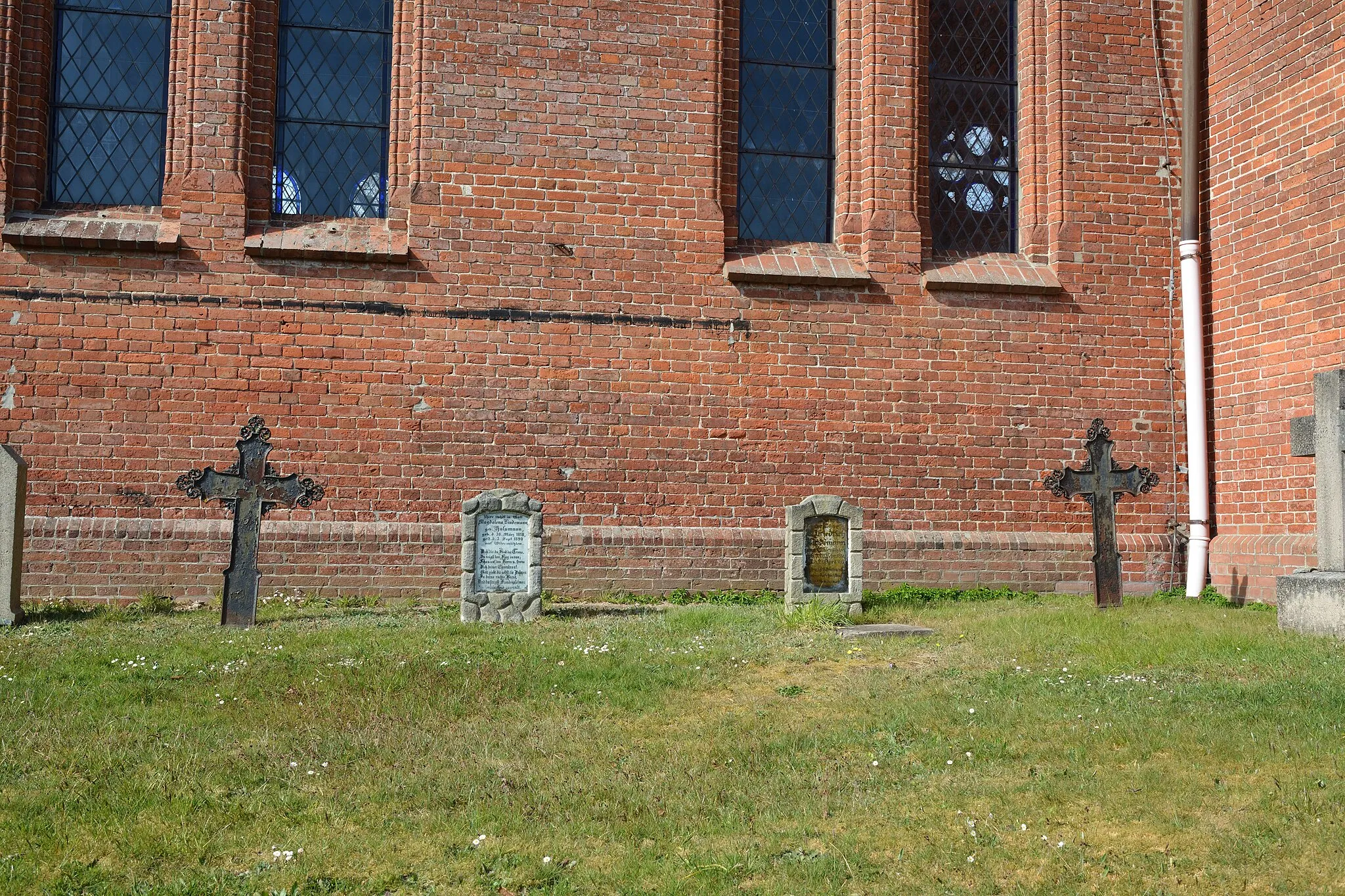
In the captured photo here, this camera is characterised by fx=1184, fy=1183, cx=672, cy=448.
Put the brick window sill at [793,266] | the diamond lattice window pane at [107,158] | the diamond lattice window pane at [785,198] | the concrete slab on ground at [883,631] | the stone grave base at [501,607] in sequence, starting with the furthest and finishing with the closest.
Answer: the diamond lattice window pane at [785,198], the brick window sill at [793,266], the diamond lattice window pane at [107,158], the stone grave base at [501,607], the concrete slab on ground at [883,631]

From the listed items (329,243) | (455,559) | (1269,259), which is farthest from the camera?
(1269,259)

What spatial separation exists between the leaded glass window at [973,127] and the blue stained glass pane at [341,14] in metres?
5.65

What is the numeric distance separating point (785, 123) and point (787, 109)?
15 centimetres

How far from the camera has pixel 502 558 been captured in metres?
9.55

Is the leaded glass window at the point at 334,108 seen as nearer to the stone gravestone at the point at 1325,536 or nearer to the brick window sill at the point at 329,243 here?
the brick window sill at the point at 329,243

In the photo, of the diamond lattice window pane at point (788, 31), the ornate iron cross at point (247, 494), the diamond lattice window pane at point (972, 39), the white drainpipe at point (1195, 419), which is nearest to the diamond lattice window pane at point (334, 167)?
the ornate iron cross at point (247, 494)

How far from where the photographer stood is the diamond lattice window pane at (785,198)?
12195 mm

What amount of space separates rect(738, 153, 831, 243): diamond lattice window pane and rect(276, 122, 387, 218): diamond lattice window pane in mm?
3654

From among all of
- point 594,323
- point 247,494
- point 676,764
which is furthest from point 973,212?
point 676,764

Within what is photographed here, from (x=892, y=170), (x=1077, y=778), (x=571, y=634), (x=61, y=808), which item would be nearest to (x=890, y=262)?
(x=892, y=170)

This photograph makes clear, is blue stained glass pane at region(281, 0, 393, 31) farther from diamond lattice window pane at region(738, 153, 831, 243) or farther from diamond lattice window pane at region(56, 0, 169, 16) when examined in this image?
diamond lattice window pane at region(738, 153, 831, 243)

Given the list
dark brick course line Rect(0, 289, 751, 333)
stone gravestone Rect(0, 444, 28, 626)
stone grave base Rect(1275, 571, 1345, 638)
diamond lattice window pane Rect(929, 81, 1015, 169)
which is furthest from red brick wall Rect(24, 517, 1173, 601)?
diamond lattice window pane Rect(929, 81, 1015, 169)

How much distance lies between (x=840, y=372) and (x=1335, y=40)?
208 inches

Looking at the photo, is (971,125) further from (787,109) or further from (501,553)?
(501,553)
